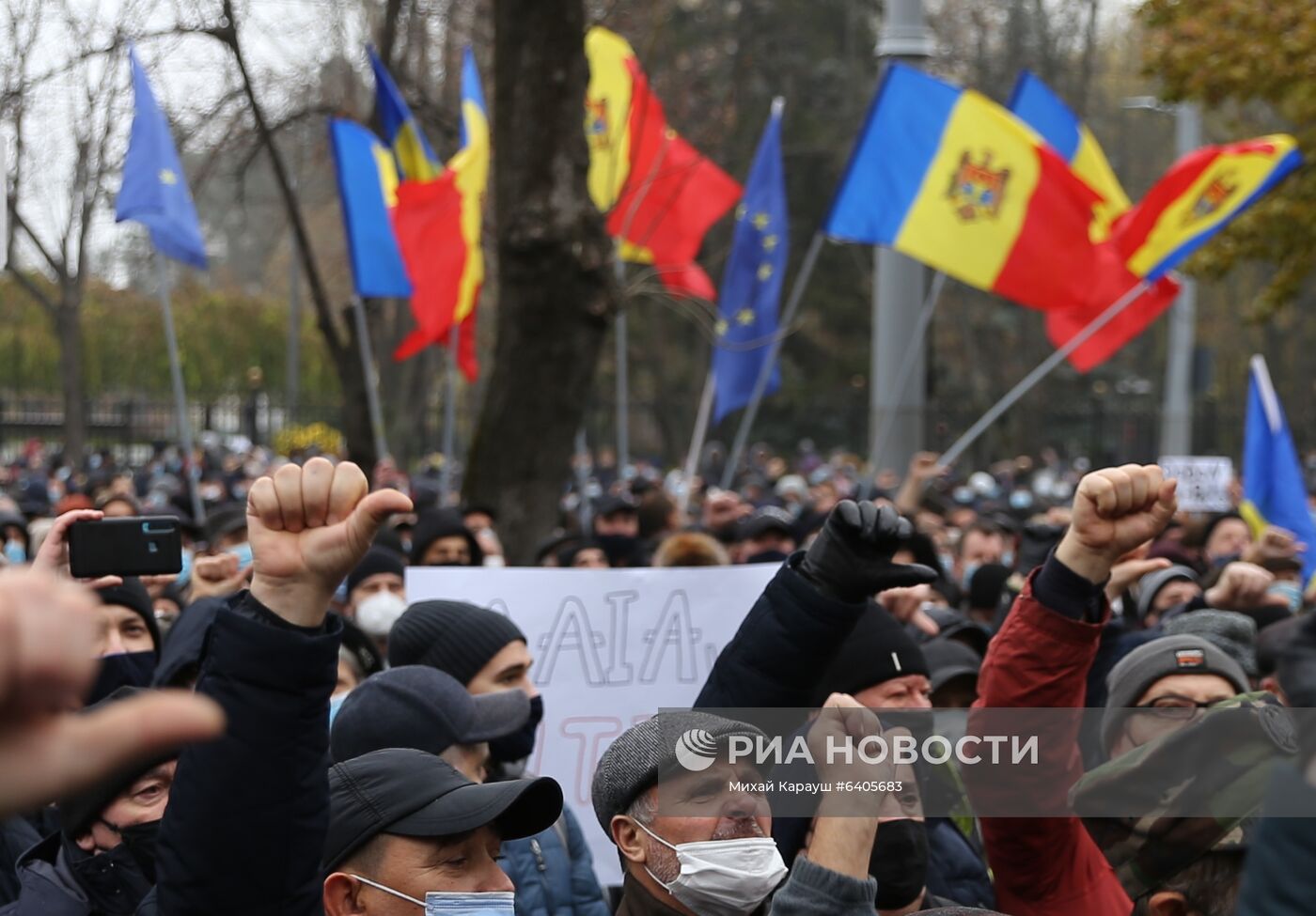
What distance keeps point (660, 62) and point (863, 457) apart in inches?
344

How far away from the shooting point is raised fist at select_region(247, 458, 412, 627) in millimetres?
2299

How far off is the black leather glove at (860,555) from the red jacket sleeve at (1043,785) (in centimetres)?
23

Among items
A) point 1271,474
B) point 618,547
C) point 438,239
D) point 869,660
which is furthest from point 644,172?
point 869,660

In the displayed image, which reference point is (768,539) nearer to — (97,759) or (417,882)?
(417,882)

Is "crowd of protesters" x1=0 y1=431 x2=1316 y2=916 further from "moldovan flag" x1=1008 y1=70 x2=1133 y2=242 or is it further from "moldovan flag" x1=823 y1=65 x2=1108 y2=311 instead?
"moldovan flag" x1=1008 y1=70 x2=1133 y2=242

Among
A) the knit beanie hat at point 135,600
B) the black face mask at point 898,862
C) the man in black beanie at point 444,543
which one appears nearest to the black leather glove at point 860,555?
the black face mask at point 898,862

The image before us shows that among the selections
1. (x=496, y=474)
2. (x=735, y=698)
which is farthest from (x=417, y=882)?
(x=496, y=474)

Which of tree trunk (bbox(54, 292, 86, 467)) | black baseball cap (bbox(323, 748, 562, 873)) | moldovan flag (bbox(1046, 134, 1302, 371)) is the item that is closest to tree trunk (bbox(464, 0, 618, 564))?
moldovan flag (bbox(1046, 134, 1302, 371))

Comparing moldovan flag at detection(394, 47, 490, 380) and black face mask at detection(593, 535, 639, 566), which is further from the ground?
moldovan flag at detection(394, 47, 490, 380)

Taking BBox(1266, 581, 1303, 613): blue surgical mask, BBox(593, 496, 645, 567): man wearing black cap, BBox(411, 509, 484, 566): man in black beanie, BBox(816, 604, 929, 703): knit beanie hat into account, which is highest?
BBox(816, 604, 929, 703): knit beanie hat

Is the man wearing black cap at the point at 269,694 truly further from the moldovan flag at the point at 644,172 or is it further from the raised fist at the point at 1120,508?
the moldovan flag at the point at 644,172

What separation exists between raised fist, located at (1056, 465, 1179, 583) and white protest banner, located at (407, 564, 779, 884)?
2765mm

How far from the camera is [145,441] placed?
108ft

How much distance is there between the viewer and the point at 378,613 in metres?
6.62
